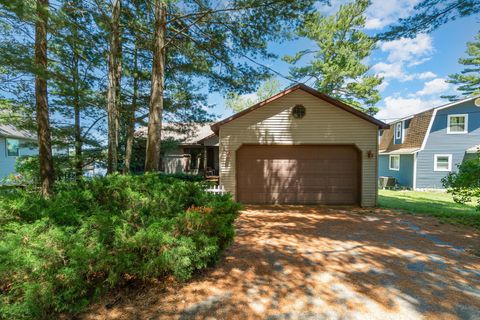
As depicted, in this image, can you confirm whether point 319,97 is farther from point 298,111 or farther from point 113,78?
point 113,78

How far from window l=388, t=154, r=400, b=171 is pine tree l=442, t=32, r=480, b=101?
11959 mm

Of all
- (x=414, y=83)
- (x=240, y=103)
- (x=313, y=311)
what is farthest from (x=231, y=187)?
(x=240, y=103)

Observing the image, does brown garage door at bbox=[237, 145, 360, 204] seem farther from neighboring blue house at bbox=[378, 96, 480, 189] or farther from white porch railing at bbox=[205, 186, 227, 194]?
neighboring blue house at bbox=[378, 96, 480, 189]

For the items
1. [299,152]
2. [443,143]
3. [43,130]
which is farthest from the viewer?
[443,143]

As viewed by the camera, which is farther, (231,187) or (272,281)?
(231,187)

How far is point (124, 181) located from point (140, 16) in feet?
23.0

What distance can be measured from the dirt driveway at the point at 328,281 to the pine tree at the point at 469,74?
87.3ft

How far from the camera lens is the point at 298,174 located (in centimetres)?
881

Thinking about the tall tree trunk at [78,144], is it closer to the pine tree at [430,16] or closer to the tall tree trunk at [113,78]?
the tall tree trunk at [113,78]

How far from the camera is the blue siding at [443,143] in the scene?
46.1ft

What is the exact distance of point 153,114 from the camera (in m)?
7.82

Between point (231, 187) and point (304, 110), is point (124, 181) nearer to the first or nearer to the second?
point (231, 187)

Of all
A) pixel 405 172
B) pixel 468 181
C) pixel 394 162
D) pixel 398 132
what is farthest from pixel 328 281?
pixel 398 132

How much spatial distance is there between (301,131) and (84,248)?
303 inches
